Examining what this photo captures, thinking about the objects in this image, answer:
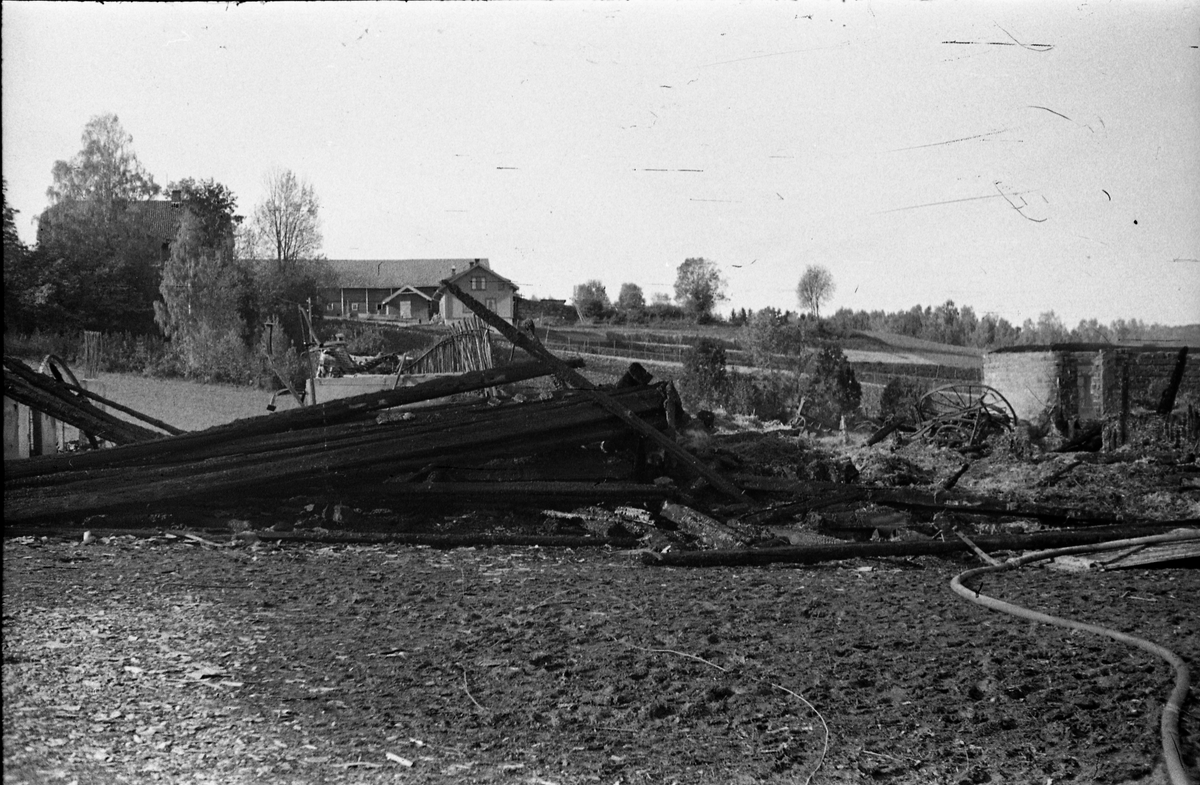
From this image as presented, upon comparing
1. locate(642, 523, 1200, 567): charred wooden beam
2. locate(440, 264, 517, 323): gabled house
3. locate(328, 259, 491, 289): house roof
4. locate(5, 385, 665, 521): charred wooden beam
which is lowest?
locate(642, 523, 1200, 567): charred wooden beam

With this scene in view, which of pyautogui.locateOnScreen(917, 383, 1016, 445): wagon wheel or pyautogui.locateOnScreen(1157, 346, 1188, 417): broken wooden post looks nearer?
pyautogui.locateOnScreen(1157, 346, 1188, 417): broken wooden post

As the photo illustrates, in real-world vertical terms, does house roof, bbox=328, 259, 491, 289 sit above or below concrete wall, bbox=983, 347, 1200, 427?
above

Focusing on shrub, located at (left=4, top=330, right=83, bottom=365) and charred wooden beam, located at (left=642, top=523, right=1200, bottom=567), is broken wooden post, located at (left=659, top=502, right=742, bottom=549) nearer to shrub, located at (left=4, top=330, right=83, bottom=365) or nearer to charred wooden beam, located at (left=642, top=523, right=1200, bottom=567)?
charred wooden beam, located at (left=642, top=523, right=1200, bottom=567)

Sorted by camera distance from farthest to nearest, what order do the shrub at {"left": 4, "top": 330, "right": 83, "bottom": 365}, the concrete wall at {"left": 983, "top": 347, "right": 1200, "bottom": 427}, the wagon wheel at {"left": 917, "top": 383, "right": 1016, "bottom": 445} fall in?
the shrub at {"left": 4, "top": 330, "right": 83, "bottom": 365}
the concrete wall at {"left": 983, "top": 347, "right": 1200, "bottom": 427}
the wagon wheel at {"left": 917, "top": 383, "right": 1016, "bottom": 445}

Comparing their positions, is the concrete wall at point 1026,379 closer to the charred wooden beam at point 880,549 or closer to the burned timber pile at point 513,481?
the burned timber pile at point 513,481

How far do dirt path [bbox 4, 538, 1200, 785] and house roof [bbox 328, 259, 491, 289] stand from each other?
7.64 m

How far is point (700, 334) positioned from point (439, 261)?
965 cm

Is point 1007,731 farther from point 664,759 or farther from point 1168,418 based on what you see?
point 1168,418

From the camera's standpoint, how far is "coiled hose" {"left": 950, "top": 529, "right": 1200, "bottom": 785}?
3082mm

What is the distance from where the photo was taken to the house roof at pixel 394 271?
16297mm

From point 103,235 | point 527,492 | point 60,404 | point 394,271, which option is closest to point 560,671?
point 527,492

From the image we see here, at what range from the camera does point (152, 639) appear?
14.4 feet

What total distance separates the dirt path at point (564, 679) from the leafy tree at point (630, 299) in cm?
1951

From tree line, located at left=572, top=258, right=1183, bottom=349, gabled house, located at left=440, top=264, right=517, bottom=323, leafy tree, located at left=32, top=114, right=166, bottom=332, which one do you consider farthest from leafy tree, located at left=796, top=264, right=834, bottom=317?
leafy tree, located at left=32, top=114, right=166, bottom=332
